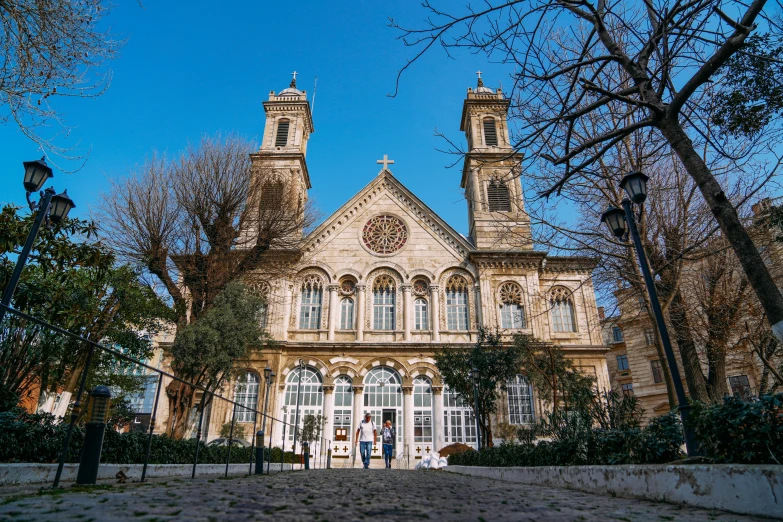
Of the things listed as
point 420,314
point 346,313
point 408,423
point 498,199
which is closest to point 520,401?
point 408,423

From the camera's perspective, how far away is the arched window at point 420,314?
24513 millimetres

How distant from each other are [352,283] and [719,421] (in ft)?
71.5

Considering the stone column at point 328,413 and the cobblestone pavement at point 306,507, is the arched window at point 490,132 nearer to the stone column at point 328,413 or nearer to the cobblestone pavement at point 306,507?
the stone column at point 328,413

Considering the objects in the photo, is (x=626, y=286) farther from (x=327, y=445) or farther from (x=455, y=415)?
(x=327, y=445)

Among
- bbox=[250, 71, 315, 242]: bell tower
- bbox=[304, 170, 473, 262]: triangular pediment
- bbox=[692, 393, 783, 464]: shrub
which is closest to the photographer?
bbox=[692, 393, 783, 464]: shrub

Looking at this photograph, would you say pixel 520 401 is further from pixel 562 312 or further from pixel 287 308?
pixel 287 308

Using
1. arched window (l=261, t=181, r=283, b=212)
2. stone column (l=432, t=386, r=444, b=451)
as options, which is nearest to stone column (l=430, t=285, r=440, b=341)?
stone column (l=432, t=386, r=444, b=451)

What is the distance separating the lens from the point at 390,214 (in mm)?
27109

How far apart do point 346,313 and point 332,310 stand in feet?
2.92

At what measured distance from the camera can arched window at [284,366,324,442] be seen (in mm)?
22562

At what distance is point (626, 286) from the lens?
14453 millimetres

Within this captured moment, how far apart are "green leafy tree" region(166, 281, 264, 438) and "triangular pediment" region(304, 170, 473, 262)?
9.91 meters

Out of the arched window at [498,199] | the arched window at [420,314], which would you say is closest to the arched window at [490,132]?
the arched window at [498,199]

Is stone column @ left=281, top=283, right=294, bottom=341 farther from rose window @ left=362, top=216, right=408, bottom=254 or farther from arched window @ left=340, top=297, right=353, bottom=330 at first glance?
rose window @ left=362, top=216, right=408, bottom=254
